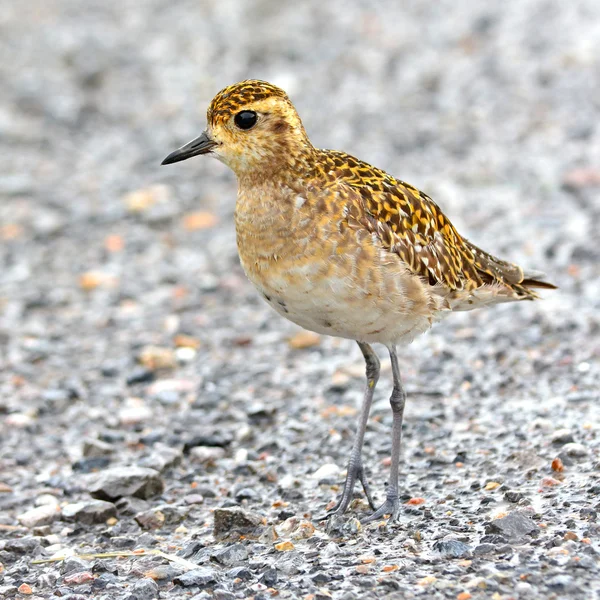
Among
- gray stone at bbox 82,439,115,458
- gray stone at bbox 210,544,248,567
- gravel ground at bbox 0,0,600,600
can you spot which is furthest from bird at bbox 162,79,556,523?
gray stone at bbox 82,439,115,458

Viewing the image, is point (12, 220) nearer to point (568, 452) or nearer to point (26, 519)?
point (26, 519)

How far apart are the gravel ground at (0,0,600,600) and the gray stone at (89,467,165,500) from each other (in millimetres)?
17

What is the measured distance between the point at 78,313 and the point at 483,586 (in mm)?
6228

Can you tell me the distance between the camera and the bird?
19.7 ft

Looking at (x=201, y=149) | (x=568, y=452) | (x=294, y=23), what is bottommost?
(x=568, y=452)

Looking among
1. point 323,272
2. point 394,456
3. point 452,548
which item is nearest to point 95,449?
point 394,456

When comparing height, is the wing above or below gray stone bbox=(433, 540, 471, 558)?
above

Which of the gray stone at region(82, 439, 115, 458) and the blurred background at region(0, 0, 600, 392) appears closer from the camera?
the gray stone at region(82, 439, 115, 458)

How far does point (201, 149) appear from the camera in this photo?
640cm

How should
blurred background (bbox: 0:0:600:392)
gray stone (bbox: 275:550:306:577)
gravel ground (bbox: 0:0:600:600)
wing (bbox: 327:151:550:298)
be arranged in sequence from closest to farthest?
gray stone (bbox: 275:550:306:577), gravel ground (bbox: 0:0:600:600), wing (bbox: 327:151:550:298), blurred background (bbox: 0:0:600:392)

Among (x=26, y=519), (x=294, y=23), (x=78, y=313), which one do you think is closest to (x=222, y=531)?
(x=26, y=519)

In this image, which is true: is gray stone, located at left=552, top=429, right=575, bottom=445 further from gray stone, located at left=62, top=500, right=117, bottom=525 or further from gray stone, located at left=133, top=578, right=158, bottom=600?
gray stone, located at left=62, top=500, right=117, bottom=525

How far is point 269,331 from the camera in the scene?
9.85m

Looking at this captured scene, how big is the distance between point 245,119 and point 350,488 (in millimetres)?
2376
